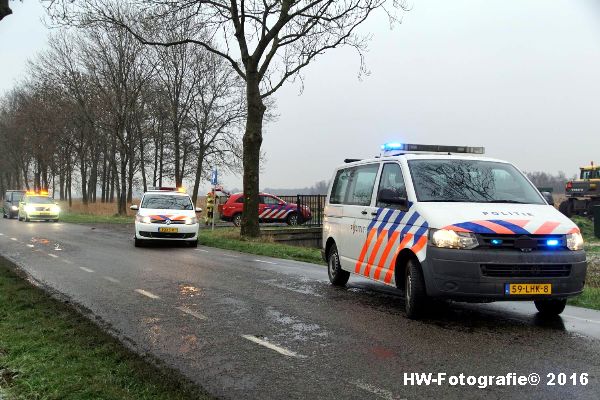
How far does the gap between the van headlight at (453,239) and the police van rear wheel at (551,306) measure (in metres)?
1.55

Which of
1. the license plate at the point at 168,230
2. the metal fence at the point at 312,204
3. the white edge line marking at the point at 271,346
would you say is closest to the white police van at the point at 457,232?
the white edge line marking at the point at 271,346

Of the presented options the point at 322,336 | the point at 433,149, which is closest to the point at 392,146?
the point at 433,149

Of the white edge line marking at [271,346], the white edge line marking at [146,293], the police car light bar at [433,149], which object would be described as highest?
the police car light bar at [433,149]

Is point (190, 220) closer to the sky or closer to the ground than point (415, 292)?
closer to the sky

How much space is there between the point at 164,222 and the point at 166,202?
121 cm

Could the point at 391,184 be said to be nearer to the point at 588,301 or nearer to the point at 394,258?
the point at 394,258

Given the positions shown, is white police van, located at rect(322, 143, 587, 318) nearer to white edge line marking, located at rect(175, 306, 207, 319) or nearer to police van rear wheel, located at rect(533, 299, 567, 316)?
police van rear wheel, located at rect(533, 299, 567, 316)

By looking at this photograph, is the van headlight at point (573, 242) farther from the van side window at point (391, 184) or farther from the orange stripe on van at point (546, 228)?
the van side window at point (391, 184)

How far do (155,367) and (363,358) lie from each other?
6.06 feet

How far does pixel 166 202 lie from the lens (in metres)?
17.7

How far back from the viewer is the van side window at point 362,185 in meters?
8.13

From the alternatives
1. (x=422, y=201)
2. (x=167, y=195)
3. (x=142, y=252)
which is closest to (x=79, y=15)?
(x=167, y=195)

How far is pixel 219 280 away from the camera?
10.0m

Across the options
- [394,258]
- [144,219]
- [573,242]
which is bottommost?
[394,258]
